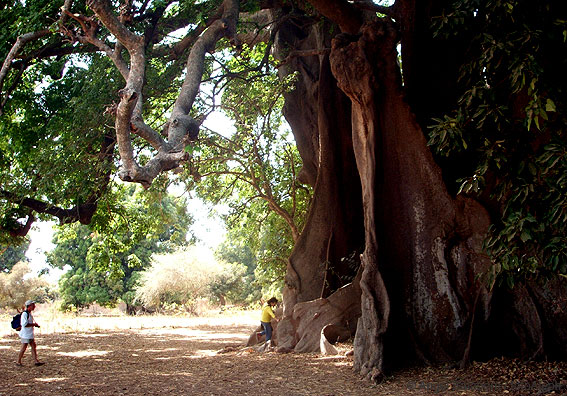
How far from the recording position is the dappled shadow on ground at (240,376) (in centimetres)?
664

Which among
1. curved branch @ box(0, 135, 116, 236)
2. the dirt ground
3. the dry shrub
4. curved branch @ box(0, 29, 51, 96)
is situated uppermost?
curved branch @ box(0, 29, 51, 96)

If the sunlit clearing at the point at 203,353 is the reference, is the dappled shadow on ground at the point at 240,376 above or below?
above

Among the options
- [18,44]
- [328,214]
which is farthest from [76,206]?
[328,214]

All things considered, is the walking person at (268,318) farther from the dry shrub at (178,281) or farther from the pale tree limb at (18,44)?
the dry shrub at (178,281)

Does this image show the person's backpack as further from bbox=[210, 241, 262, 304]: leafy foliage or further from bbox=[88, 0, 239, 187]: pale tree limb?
bbox=[210, 241, 262, 304]: leafy foliage

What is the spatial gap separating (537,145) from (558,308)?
7.59 feet

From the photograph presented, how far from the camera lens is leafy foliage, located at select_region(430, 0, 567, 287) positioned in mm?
5305

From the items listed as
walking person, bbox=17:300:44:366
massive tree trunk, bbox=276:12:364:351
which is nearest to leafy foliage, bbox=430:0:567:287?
massive tree trunk, bbox=276:12:364:351

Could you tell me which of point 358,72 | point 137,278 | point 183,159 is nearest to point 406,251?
point 358,72

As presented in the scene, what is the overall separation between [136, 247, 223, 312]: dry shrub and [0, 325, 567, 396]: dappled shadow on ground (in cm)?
1946

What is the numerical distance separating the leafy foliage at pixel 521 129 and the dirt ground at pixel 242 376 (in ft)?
5.54

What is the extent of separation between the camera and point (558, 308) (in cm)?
735

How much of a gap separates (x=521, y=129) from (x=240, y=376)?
5.44m

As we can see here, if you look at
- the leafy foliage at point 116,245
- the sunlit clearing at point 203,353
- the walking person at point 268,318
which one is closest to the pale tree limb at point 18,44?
the leafy foliage at point 116,245
